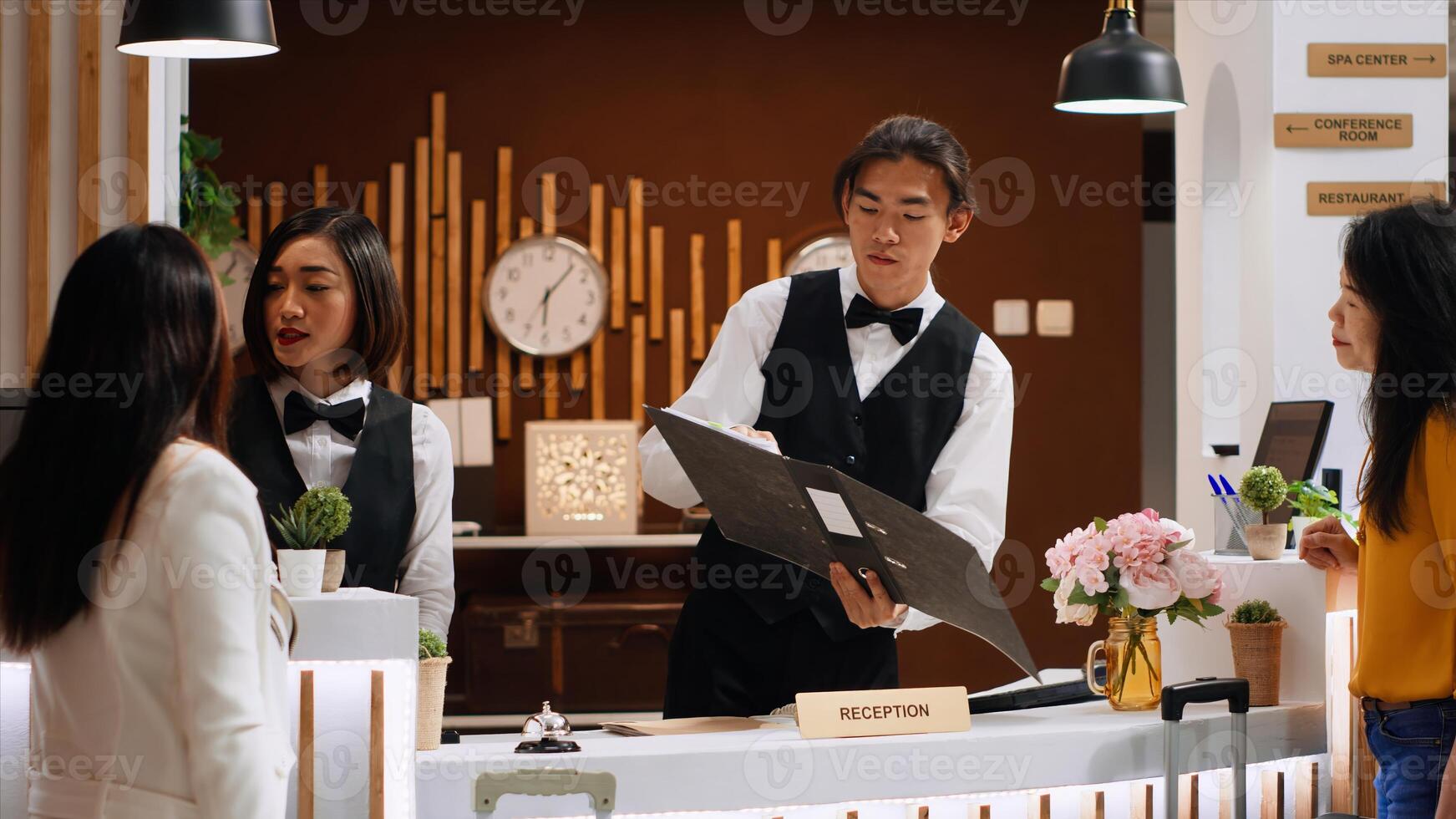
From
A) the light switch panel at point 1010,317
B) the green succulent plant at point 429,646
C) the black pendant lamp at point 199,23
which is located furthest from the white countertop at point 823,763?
the light switch panel at point 1010,317

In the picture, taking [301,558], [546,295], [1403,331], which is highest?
[546,295]

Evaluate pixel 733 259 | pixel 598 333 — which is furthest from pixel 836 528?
pixel 733 259

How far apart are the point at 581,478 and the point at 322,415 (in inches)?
131

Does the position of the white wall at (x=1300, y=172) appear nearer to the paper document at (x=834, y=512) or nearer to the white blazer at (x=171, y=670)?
the paper document at (x=834, y=512)

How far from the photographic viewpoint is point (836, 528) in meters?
2.12

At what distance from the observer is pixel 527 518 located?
18.3ft

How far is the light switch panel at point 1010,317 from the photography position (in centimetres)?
620

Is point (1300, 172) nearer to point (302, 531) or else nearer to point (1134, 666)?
point (1134, 666)

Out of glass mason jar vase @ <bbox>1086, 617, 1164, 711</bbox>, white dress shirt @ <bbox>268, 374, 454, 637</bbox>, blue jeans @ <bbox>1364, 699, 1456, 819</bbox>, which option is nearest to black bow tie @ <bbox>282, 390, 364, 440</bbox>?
white dress shirt @ <bbox>268, 374, 454, 637</bbox>

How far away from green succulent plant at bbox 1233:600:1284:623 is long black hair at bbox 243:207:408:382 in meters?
1.49

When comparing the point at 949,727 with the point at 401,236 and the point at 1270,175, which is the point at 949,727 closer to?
the point at 1270,175

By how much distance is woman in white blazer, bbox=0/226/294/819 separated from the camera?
4.50 feet

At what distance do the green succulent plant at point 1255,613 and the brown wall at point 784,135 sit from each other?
12.0 feet

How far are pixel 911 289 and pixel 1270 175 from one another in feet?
5.69
